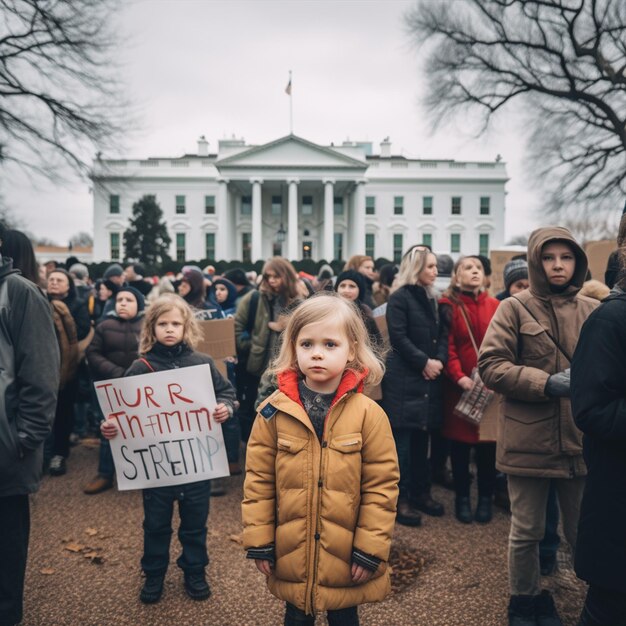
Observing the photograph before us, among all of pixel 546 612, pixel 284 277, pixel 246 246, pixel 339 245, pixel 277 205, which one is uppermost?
pixel 277 205

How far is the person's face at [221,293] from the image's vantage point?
641 cm

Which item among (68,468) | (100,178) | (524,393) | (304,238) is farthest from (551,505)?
(304,238)

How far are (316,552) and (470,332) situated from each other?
279cm

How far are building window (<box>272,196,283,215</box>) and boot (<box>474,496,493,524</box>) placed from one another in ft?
183

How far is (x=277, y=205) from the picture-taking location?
58562 millimetres

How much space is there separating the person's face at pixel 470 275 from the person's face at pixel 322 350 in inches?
99.1

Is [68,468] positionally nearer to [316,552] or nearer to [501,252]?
[316,552]

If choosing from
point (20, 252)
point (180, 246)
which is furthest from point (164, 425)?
point (180, 246)

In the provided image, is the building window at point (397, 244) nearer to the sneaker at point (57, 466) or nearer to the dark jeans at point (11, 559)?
the sneaker at point (57, 466)

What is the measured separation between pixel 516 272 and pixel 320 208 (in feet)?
181

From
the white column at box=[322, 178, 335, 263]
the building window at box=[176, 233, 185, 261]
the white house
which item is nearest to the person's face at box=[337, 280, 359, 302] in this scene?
the white column at box=[322, 178, 335, 263]

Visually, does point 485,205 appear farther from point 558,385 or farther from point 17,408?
point 17,408

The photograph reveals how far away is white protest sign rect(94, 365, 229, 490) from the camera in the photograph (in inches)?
128

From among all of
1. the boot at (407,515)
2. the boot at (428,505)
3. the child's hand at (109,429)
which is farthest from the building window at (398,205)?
the child's hand at (109,429)
